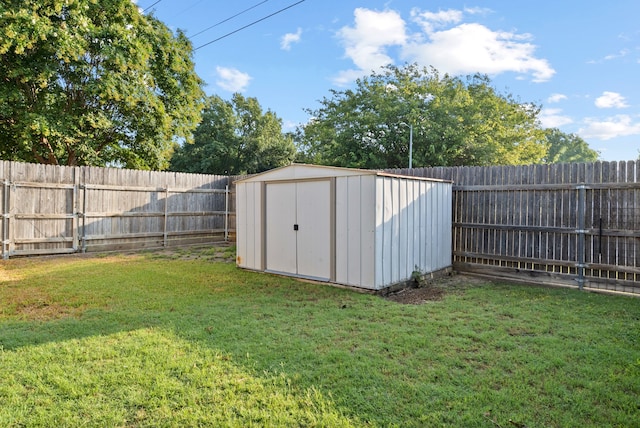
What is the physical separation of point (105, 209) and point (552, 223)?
9755 millimetres

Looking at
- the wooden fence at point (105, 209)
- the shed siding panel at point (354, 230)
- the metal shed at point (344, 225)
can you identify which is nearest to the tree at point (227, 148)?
the wooden fence at point (105, 209)

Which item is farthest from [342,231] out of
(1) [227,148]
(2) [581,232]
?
(1) [227,148]

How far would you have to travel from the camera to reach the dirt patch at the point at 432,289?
17.4ft

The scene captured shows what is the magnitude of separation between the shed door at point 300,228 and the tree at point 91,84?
7864 mm

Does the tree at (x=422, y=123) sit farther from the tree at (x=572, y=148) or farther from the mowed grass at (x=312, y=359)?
the tree at (x=572, y=148)

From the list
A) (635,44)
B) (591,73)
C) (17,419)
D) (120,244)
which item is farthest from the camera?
(591,73)

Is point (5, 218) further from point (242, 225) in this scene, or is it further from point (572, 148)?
point (572, 148)

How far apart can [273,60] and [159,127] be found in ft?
16.0

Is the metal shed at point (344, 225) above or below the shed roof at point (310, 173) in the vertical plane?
below

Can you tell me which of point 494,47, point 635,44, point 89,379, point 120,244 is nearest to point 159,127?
point 120,244

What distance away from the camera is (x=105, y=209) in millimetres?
9469

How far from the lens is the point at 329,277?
5.95 metres

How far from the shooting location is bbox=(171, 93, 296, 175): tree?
24875mm

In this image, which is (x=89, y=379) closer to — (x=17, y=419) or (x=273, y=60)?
(x=17, y=419)
